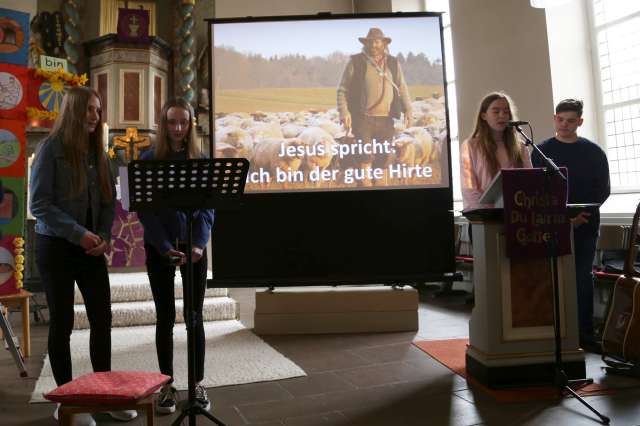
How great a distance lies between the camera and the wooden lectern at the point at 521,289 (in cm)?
274

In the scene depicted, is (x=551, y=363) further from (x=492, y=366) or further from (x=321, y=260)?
(x=321, y=260)

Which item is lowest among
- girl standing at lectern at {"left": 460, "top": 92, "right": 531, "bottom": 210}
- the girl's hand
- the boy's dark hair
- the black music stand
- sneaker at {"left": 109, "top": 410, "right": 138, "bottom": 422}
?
sneaker at {"left": 109, "top": 410, "right": 138, "bottom": 422}

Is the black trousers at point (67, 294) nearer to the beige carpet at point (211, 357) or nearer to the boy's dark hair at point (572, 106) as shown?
the beige carpet at point (211, 357)

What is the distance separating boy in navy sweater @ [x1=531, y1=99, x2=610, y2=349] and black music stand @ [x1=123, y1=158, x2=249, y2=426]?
2.47 m


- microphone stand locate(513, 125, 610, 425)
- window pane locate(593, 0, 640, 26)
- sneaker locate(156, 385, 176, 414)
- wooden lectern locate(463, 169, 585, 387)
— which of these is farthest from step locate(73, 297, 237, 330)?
window pane locate(593, 0, 640, 26)

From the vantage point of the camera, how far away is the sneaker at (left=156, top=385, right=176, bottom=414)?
2492 millimetres

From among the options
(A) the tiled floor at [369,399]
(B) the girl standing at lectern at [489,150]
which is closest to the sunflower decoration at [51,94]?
(A) the tiled floor at [369,399]

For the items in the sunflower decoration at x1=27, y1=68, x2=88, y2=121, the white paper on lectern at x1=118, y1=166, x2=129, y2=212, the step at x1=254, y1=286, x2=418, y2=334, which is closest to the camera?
the white paper on lectern at x1=118, y1=166, x2=129, y2=212

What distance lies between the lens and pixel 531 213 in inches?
108

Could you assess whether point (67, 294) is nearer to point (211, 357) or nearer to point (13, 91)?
point (211, 357)

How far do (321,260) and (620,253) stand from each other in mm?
2507

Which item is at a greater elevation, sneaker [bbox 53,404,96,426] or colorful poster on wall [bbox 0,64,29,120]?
colorful poster on wall [bbox 0,64,29,120]

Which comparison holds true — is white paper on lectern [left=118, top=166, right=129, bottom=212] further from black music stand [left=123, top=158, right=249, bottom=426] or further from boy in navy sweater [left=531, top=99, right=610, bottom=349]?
boy in navy sweater [left=531, top=99, right=610, bottom=349]

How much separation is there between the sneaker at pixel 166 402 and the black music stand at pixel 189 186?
517 millimetres
